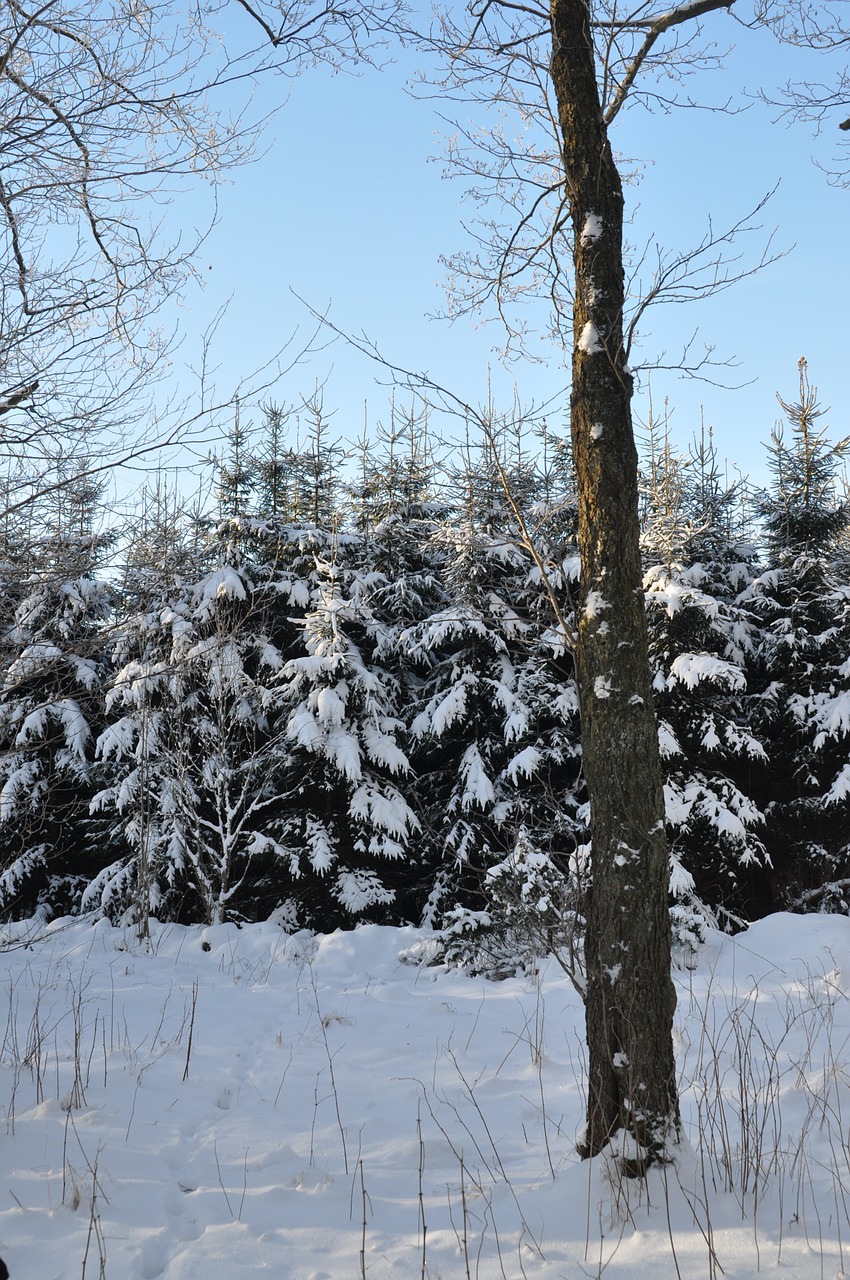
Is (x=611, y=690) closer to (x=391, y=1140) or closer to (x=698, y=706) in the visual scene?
(x=391, y=1140)

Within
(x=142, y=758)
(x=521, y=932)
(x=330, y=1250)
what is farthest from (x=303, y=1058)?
(x=142, y=758)

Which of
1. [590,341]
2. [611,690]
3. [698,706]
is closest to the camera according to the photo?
[611,690]

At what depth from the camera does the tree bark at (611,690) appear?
10.4ft

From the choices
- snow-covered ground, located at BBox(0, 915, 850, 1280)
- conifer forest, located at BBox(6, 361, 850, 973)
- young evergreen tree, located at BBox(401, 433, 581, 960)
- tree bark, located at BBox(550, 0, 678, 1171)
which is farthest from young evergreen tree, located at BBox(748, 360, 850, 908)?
tree bark, located at BBox(550, 0, 678, 1171)

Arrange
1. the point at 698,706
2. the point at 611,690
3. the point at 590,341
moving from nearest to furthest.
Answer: the point at 611,690 → the point at 590,341 → the point at 698,706

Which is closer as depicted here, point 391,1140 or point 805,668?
point 391,1140

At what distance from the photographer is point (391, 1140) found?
375 centimetres

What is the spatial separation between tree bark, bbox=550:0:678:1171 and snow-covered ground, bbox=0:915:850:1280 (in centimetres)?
32

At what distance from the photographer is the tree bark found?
10.4 feet

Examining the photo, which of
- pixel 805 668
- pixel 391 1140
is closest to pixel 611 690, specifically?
pixel 391 1140

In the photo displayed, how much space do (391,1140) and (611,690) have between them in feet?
7.37

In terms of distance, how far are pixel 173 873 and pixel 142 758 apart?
8.71ft

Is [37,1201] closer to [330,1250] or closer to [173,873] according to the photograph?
[330,1250]

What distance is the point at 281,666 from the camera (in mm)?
12508
